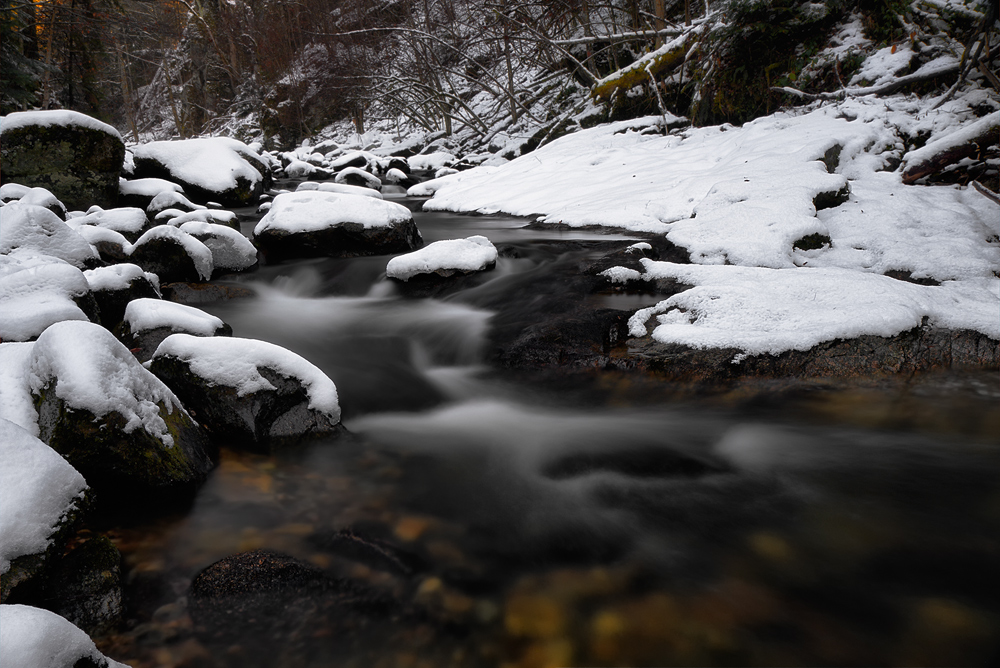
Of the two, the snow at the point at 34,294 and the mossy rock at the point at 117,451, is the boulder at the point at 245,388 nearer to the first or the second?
the mossy rock at the point at 117,451

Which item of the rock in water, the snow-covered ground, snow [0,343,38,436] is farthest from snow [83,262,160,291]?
the rock in water

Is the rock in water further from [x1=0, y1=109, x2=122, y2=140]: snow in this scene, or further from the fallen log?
the fallen log

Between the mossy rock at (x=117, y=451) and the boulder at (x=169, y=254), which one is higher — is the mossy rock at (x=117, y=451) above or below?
below

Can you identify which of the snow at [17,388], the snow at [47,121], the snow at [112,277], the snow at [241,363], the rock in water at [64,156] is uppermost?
the snow at [47,121]

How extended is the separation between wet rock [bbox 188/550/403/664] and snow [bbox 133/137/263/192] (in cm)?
945

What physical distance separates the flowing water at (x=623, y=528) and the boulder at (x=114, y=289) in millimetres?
2095

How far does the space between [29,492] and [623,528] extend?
1.96 m

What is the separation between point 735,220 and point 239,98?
1416 inches

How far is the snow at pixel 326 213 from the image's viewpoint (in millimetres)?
5855

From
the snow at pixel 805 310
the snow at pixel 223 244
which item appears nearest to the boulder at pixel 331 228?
the snow at pixel 223 244

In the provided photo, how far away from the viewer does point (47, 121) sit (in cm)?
717

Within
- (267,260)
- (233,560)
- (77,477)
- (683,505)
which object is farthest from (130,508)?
(267,260)

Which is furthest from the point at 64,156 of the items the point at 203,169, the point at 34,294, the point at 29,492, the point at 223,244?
the point at 29,492

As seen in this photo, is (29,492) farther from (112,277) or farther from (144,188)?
(144,188)
